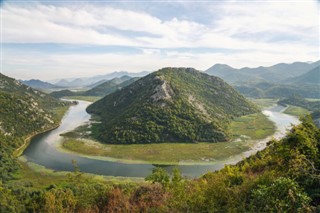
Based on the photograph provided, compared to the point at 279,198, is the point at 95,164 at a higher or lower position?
lower

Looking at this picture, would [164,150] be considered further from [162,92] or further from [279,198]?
[279,198]

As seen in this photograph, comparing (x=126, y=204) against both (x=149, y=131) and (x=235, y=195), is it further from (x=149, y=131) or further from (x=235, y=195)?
(x=149, y=131)

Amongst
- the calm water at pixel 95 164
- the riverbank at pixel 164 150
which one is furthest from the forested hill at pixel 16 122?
the riverbank at pixel 164 150

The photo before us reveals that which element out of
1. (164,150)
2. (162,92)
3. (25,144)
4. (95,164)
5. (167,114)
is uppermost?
(162,92)

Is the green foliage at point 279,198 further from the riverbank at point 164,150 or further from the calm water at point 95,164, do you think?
the riverbank at point 164,150

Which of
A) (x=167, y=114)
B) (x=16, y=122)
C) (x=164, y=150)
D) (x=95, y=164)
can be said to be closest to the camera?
(x=95, y=164)

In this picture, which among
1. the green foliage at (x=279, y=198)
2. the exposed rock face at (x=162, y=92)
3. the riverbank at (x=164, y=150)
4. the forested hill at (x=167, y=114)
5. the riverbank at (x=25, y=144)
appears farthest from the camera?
the exposed rock face at (x=162, y=92)

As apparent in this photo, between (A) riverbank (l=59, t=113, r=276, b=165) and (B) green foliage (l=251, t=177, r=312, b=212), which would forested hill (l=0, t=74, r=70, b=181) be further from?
(B) green foliage (l=251, t=177, r=312, b=212)

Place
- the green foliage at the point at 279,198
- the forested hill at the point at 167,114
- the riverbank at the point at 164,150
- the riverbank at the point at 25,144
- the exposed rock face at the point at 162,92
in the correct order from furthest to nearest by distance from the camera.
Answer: the exposed rock face at the point at 162,92 < the forested hill at the point at 167,114 < the riverbank at the point at 25,144 < the riverbank at the point at 164,150 < the green foliage at the point at 279,198

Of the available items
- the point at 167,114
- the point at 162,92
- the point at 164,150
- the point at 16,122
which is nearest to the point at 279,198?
the point at 164,150
